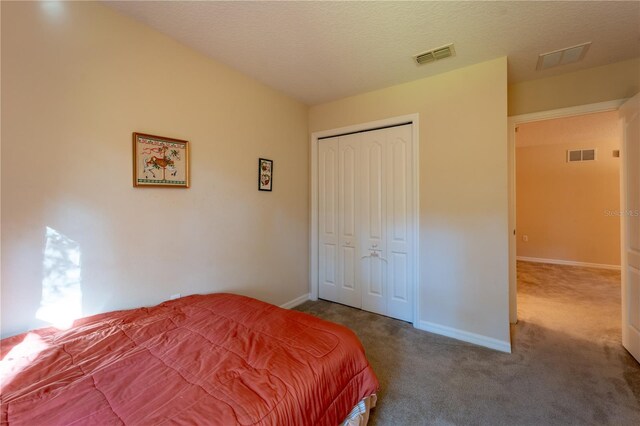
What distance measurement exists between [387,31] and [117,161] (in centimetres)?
214

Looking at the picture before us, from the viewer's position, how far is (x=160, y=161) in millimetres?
1963

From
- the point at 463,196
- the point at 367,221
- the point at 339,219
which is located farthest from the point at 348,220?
the point at 463,196

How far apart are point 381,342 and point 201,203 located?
208 centimetres

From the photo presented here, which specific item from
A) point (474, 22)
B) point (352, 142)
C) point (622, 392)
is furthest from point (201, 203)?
point (622, 392)

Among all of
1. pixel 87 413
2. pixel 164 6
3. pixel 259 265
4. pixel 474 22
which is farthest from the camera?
pixel 259 265

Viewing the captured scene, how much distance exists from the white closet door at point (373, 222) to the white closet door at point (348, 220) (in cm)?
8

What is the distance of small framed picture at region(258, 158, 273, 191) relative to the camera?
277 cm

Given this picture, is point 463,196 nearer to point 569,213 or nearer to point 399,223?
point 399,223

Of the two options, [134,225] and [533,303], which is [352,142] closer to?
[134,225]

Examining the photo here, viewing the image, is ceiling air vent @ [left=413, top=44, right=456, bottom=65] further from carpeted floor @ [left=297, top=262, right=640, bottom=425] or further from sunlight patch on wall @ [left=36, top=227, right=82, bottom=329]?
sunlight patch on wall @ [left=36, top=227, right=82, bottom=329]

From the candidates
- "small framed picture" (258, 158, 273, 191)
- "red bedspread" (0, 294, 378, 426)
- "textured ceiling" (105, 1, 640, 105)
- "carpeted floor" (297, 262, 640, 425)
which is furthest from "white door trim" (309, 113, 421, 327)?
"red bedspread" (0, 294, 378, 426)

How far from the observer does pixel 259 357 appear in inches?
47.8

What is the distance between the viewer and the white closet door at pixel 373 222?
296 centimetres

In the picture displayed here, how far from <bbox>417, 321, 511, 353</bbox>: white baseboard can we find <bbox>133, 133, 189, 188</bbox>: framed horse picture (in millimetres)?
2657
